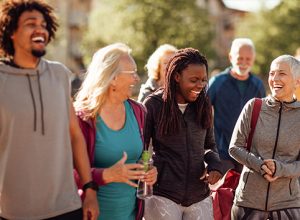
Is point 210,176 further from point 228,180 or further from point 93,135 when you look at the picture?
point 93,135

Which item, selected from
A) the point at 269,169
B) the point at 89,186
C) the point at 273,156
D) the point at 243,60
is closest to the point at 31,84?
the point at 89,186

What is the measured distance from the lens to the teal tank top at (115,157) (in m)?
3.97

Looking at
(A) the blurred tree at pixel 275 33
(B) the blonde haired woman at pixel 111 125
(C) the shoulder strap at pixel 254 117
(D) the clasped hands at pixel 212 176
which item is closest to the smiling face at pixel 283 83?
(C) the shoulder strap at pixel 254 117

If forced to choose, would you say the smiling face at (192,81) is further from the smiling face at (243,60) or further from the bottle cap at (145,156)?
the smiling face at (243,60)

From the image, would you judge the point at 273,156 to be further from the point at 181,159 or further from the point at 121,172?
the point at 121,172

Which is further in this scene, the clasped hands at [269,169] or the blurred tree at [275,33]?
the blurred tree at [275,33]

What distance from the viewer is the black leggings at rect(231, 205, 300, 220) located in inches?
191

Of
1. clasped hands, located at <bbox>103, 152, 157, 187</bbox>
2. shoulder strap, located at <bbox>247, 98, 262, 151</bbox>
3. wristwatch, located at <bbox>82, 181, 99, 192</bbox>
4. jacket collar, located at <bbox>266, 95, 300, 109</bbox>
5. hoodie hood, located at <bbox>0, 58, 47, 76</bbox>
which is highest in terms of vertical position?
hoodie hood, located at <bbox>0, 58, 47, 76</bbox>

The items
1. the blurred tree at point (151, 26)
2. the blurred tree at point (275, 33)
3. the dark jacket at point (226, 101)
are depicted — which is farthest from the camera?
the blurred tree at point (275, 33)

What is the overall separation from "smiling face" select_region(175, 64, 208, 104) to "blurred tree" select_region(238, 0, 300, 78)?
122 ft

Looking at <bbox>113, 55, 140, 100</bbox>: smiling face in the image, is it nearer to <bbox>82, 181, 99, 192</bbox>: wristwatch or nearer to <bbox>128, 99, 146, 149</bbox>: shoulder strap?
<bbox>128, 99, 146, 149</bbox>: shoulder strap

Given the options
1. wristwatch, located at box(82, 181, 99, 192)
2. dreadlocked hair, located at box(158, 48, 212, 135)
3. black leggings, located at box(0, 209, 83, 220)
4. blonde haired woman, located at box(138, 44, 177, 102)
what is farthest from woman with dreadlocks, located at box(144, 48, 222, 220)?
blonde haired woman, located at box(138, 44, 177, 102)

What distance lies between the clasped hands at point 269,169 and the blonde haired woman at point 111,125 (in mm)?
1068

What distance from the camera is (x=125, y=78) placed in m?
4.09
